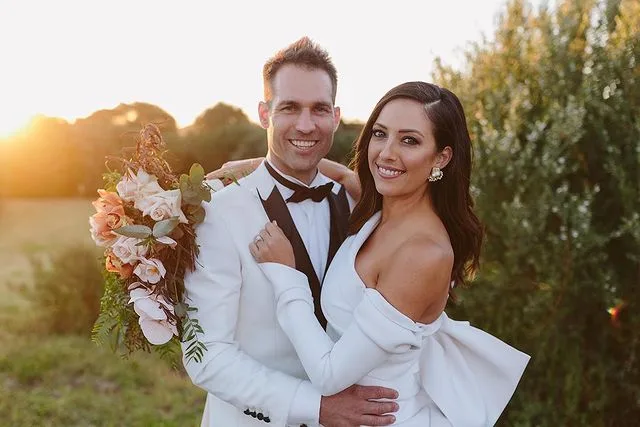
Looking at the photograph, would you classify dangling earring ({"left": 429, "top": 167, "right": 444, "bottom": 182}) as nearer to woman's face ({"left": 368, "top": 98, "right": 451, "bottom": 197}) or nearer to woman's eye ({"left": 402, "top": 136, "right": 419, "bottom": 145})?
woman's face ({"left": 368, "top": 98, "right": 451, "bottom": 197})

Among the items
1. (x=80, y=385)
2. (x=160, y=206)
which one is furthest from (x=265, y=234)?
(x=80, y=385)

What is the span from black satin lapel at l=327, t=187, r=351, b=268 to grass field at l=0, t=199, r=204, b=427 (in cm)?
385

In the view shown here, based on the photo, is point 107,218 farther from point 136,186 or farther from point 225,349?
point 225,349

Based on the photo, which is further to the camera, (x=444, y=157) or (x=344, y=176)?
(x=344, y=176)

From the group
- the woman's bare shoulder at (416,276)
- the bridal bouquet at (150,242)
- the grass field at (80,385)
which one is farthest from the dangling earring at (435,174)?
the grass field at (80,385)

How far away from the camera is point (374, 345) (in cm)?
225

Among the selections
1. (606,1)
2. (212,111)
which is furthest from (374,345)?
(212,111)

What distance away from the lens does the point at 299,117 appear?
Result: 277cm


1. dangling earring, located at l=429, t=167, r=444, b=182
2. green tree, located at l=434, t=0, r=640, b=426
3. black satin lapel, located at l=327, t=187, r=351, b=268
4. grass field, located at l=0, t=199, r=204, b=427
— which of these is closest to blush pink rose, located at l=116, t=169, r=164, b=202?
black satin lapel, located at l=327, t=187, r=351, b=268

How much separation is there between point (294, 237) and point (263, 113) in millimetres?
662

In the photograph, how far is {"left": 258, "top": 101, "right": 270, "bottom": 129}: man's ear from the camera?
293cm

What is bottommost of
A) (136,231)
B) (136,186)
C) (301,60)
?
(136,231)

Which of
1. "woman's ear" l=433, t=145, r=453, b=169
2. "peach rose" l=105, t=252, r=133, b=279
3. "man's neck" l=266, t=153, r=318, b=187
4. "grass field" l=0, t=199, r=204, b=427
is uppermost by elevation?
"woman's ear" l=433, t=145, r=453, b=169

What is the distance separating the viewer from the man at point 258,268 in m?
2.39
